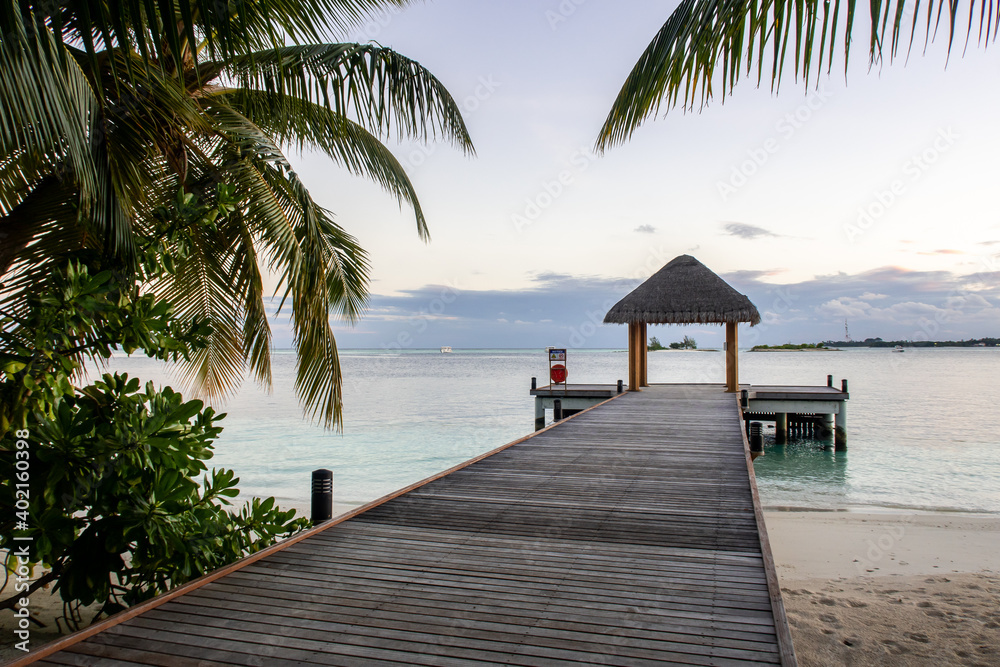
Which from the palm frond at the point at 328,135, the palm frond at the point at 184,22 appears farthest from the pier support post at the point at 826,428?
the palm frond at the point at 184,22

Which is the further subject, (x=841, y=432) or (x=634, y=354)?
(x=841, y=432)

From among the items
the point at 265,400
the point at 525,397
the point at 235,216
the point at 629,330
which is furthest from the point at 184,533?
the point at 265,400

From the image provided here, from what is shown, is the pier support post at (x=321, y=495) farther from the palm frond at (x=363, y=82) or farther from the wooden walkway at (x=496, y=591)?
the palm frond at (x=363, y=82)

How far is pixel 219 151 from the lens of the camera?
16.3 ft

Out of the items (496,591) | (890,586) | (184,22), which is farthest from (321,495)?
(890,586)

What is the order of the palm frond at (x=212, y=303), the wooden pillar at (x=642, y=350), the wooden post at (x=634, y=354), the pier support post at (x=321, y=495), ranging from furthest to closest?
the wooden pillar at (x=642, y=350) < the wooden post at (x=634, y=354) < the palm frond at (x=212, y=303) < the pier support post at (x=321, y=495)

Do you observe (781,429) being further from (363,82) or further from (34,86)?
(34,86)

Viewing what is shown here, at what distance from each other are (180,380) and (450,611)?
185 inches

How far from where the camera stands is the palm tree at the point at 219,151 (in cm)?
270

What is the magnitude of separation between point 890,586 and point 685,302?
7.62 metres

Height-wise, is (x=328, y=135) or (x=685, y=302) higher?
(x=328, y=135)

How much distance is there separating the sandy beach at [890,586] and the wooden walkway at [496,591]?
1.54m

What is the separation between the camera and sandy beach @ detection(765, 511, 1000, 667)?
4.55m

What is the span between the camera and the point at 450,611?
8.14ft
